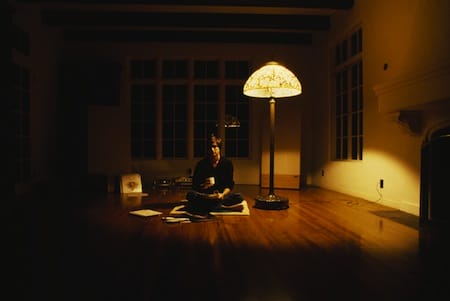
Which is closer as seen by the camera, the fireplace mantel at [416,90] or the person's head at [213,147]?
the fireplace mantel at [416,90]

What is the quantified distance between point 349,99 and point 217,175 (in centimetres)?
284

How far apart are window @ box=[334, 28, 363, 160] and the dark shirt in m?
2.37

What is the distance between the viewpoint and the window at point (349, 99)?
16.3 ft

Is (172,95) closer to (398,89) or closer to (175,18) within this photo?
(175,18)

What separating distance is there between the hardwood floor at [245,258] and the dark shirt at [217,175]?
1.38 ft

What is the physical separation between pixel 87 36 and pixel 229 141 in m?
3.61

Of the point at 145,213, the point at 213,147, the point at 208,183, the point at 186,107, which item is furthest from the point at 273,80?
the point at 186,107

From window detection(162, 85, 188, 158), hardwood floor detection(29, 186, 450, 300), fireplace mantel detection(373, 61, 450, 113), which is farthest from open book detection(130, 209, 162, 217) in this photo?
window detection(162, 85, 188, 158)

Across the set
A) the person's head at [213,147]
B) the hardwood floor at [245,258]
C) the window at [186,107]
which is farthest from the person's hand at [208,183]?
the window at [186,107]

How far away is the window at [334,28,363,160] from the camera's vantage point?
4.96 meters

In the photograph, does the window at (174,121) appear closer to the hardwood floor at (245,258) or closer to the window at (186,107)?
the window at (186,107)

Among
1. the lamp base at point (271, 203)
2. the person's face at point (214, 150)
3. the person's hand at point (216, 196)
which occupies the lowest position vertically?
the lamp base at point (271, 203)

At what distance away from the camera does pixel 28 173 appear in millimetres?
5332

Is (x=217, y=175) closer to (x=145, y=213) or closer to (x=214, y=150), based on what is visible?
(x=214, y=150)
